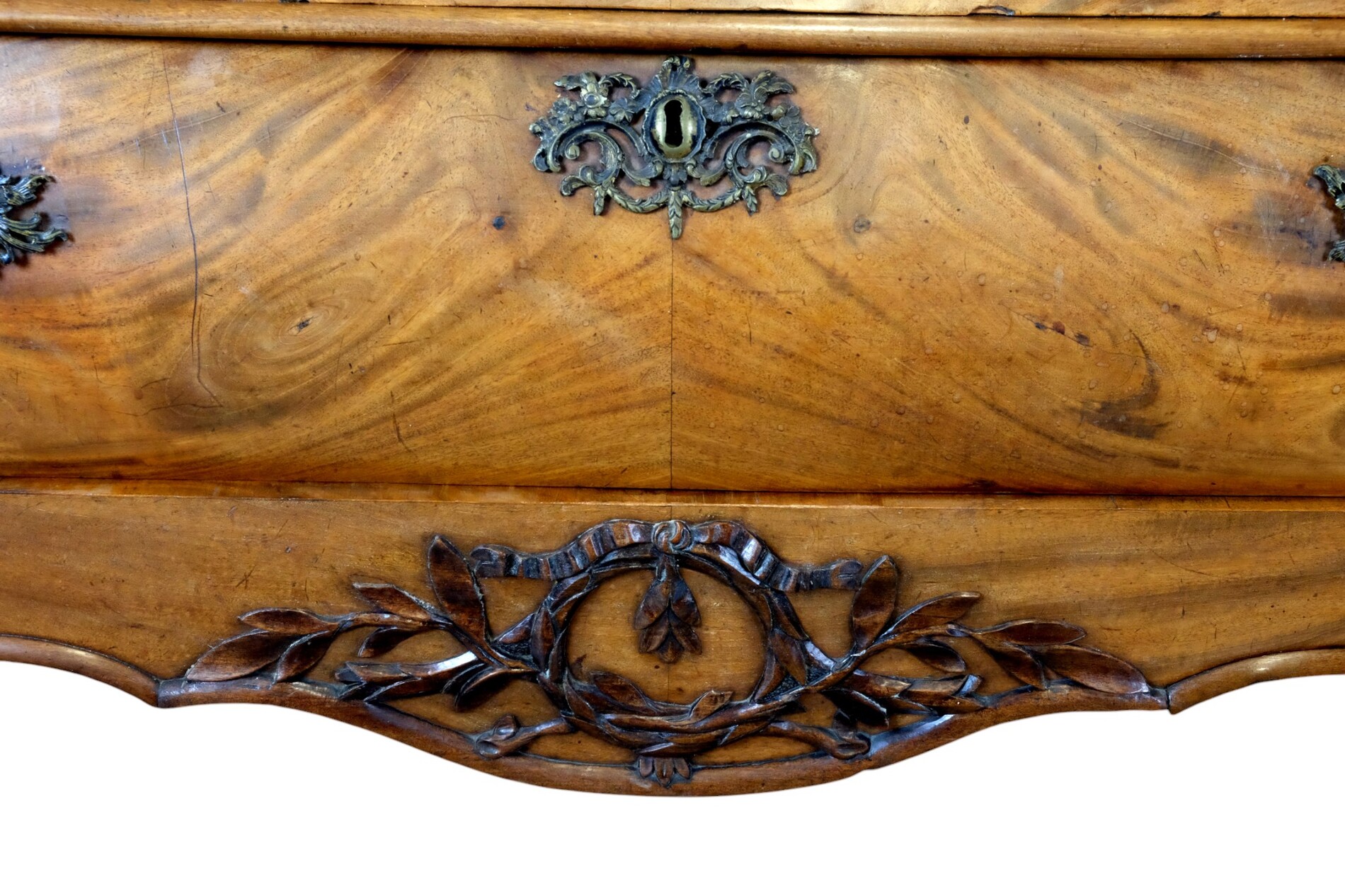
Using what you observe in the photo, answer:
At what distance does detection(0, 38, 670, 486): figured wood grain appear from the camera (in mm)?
836

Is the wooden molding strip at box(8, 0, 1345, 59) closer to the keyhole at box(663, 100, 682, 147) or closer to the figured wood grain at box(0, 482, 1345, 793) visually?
the keyhole at box(663, 100, 682, 147)

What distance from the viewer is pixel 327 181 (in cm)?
85

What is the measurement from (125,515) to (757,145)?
609 millimetres

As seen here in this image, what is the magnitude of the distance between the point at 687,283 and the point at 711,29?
185mm

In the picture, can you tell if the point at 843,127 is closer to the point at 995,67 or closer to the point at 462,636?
the point at 995,67

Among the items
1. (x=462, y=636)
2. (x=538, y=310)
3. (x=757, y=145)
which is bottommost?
(x=462, y=636)

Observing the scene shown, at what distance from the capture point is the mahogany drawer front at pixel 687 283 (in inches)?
32.8

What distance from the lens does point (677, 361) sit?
88cm

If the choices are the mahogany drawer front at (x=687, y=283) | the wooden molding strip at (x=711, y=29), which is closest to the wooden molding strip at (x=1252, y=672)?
the mahogany drawer front at (x=687, y=283)

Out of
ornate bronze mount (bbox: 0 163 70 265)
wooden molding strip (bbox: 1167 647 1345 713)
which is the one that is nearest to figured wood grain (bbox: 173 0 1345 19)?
ornate bronze mount (bbox: 0 163 70 265)

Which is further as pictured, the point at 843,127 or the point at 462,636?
the point at 462,636

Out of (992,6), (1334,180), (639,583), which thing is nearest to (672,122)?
(992,6)

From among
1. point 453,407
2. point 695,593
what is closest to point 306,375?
point 453,407

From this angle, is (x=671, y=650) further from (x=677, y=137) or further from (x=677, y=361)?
(x=677, y=137)
